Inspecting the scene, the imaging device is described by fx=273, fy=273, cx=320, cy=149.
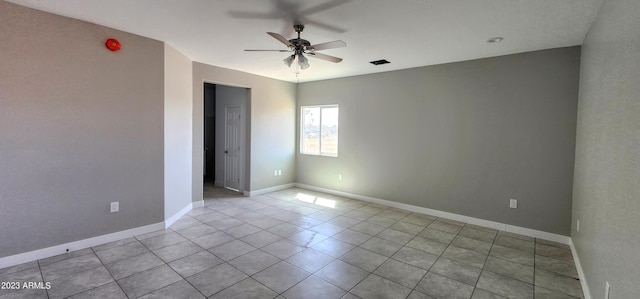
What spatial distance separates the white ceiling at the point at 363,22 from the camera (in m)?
2.55

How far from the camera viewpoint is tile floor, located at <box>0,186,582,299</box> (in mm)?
2447

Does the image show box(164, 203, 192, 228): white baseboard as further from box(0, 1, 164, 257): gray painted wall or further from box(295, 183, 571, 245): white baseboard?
box(295, 183, 571, 245): white baseboard

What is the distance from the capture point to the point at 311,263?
296cm

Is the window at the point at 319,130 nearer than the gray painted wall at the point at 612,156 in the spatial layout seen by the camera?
No

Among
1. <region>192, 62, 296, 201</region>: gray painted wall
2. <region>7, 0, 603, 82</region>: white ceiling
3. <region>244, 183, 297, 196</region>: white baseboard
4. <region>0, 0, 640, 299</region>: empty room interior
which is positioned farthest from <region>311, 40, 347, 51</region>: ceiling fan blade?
<region>244, 183, 297, 196</region>: white baseboard

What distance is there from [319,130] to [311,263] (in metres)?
3.87

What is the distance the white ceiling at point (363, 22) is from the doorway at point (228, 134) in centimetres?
211

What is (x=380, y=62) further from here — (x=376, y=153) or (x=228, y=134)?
(x=228, y=134)

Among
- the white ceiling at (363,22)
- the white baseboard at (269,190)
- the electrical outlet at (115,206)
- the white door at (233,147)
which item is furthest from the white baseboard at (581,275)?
the white door at (233,147)

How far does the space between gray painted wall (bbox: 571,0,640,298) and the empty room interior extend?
21 mm

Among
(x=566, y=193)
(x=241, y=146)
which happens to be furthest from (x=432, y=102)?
(x=241, y=146)

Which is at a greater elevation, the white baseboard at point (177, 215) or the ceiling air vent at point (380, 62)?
the ceiling air vent at point (380, 62)

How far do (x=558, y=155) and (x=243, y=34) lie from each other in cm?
435

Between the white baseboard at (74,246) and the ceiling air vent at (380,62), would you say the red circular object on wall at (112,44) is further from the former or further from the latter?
the ceiling air vent at (380,62)
